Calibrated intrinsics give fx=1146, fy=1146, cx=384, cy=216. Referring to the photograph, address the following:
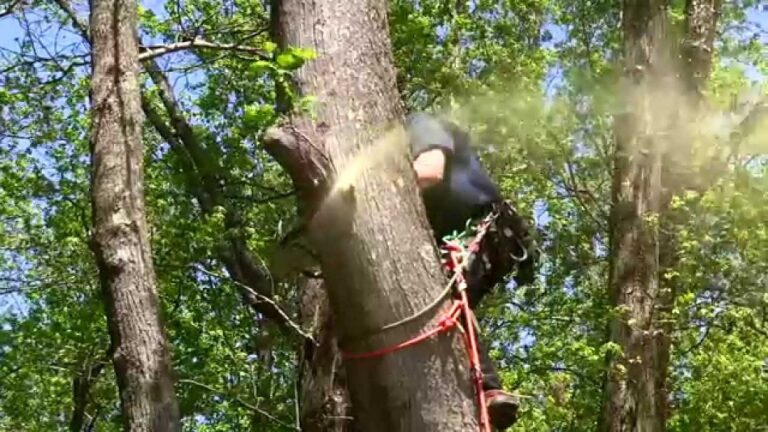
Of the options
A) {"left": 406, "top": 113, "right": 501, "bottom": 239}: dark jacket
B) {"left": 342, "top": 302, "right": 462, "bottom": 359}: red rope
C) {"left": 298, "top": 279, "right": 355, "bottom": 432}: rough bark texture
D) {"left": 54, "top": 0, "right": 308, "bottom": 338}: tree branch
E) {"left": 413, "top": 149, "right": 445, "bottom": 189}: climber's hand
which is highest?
{"left": 54, "top": 0, "right": 308, "bottom": 338}: tree branch

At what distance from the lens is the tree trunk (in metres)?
8.87

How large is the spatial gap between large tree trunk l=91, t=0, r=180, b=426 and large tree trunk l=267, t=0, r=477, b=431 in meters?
2.76

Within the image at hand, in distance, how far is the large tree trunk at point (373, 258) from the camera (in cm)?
257

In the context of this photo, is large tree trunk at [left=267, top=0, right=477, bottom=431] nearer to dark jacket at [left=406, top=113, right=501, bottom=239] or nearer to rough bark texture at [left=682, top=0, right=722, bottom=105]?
dark jacket at [left=406, top=113, right=501, bottom=239]

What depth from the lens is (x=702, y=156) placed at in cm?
1004

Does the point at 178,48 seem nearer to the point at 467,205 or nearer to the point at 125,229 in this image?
the point at 125,229

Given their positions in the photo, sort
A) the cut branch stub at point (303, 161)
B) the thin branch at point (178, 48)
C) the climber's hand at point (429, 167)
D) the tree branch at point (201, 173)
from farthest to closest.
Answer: the tree branch at point (201, 173) → the thin branch at point (178, 48) → the climber's hand at point (429, 167) → the cut branch stub at point (303, 161)

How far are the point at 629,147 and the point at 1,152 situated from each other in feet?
26.0

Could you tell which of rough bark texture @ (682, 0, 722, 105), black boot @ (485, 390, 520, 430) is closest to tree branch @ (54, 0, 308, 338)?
rough bark texture @ (682, 0, 722, 105)

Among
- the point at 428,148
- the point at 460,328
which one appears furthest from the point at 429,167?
the point at 460,328

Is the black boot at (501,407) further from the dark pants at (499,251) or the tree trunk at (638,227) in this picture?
the tree trunk at (638,227)

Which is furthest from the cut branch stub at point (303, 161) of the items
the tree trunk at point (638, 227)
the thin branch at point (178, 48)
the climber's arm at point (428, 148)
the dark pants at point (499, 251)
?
the tree trunk at point (638, 227)

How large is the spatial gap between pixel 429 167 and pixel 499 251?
658 mm

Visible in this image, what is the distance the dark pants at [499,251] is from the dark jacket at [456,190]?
66 mm
